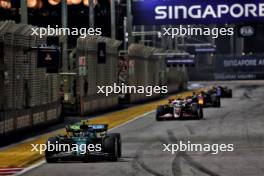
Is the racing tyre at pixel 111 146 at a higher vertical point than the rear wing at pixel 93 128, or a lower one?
lower

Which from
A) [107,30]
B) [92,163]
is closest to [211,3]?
[92,163]

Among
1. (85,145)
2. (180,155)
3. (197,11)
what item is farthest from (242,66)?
(85,145)

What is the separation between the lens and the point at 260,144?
Answer: 20.9 m

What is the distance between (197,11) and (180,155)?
21363mm

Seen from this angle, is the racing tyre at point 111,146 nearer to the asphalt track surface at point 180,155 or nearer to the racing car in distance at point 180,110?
the asphalt track surface at point 180,155

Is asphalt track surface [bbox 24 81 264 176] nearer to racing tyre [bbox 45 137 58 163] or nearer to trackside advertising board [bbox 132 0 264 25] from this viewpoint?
racing tyre [bbox 45 137 58 163]

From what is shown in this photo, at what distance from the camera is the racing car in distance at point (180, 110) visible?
31.4 m

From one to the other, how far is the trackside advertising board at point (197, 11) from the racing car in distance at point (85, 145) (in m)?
22.3

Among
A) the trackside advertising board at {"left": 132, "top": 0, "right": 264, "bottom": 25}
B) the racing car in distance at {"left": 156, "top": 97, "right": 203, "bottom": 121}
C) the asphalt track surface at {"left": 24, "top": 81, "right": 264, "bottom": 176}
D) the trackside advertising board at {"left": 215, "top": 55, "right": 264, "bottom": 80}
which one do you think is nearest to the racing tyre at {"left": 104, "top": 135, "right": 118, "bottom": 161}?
the asphalt track surface at {"left": 24, "top": 81, "right": 264, "bottom": 176}

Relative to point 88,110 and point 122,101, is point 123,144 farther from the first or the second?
point 122,101

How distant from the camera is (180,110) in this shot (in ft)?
104

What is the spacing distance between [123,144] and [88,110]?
16.5 metres

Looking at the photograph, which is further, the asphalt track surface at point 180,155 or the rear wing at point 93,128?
the rear wing at point 93,128

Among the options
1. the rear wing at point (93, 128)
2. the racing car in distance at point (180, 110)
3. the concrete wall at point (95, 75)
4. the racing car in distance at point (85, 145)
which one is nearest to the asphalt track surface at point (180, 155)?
the racing car in distance at point (85, 145)
